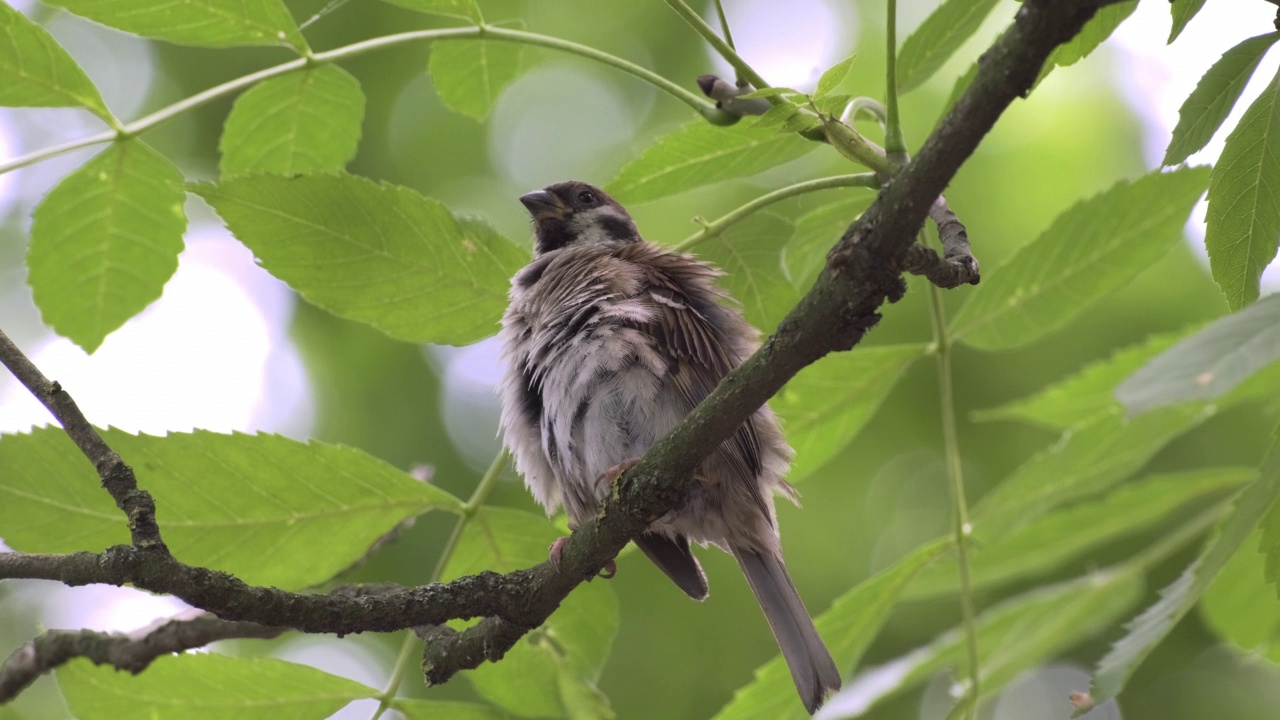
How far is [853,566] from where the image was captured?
24.9ft

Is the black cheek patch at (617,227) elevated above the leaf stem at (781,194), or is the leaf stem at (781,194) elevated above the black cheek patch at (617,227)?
the black cheek patch at (617,227)

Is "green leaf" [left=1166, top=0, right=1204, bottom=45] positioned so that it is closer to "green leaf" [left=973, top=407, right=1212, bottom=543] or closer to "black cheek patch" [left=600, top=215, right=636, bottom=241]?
"green leaf" [left=973, top=407, right=1212, bottom=543]

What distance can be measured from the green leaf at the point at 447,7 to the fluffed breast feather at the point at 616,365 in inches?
31.3

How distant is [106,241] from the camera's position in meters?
3.25

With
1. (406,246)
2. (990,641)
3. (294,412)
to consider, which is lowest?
(990,641)

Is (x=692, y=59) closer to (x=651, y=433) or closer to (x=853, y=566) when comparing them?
(x=853, y=566)

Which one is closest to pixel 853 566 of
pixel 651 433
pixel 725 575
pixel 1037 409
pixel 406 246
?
pixel 725 575

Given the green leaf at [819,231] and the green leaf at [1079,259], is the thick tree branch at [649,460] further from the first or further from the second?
the green leaf at [1079,259]

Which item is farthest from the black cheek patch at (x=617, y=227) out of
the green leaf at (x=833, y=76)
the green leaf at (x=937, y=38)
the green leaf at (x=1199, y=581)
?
the green leaf at (x=1199, y=581)

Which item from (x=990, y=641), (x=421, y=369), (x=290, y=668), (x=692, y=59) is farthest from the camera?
(x=692, y=59)

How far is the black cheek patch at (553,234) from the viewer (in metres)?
4.84

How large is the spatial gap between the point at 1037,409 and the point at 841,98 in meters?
1.68

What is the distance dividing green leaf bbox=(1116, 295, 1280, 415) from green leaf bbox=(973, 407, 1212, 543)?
5.99 ft

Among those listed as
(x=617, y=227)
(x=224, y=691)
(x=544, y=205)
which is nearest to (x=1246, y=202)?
(x=224, y=691)
